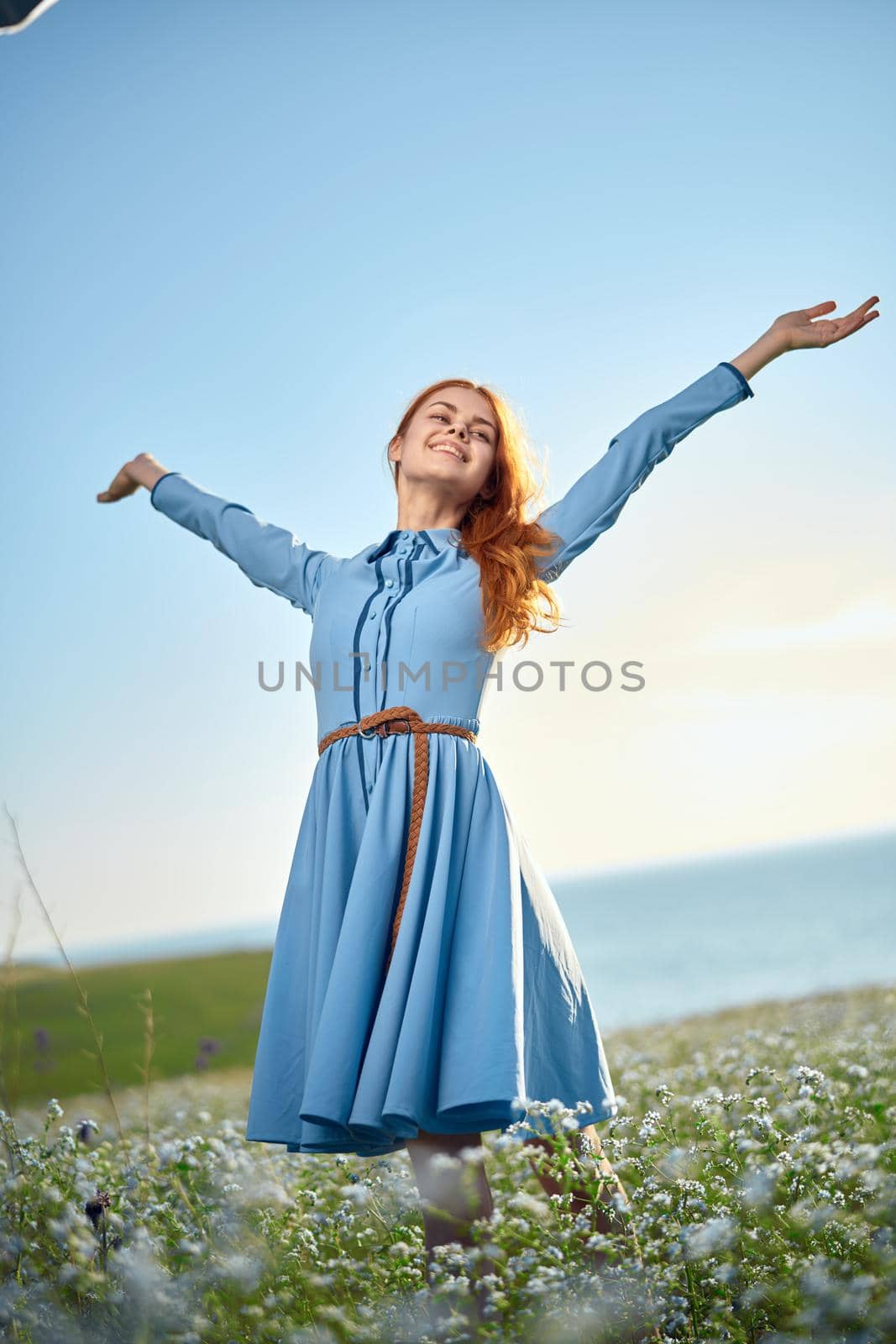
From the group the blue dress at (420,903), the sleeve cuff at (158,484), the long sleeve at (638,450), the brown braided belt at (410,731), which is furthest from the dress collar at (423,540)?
the sleeve cuff at (158,484)

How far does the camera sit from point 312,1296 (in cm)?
207

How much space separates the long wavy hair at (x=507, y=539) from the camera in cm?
247

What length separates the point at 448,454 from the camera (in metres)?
2.68

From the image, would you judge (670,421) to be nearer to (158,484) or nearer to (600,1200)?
(158,484)

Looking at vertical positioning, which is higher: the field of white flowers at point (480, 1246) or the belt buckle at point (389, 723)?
the belt buckle at point (389, 723)

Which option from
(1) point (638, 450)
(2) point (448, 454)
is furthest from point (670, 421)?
(2) point (448, 454)

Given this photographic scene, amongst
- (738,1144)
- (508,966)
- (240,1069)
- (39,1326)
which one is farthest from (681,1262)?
(240,1069)

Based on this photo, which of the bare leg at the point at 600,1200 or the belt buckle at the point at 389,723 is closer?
the bare leg at the point at 600,1200

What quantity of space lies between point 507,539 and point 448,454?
295 mm

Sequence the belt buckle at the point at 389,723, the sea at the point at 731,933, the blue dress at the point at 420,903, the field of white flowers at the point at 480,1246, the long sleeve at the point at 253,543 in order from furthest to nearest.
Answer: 1. the sea at the point at 731,933
2. the long sleeve at the point at 253,543
3. the belt buckle at the point at 389,723
4. the blue dress at the point at 420,903
5. the field of white flowers at the point at 480,1246

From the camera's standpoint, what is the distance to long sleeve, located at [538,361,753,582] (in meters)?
2.48

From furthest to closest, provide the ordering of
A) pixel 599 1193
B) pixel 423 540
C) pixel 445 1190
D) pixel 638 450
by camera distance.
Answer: pixel 423 540, pixel 638 450, pixel 445 1190, pixel 599 1193

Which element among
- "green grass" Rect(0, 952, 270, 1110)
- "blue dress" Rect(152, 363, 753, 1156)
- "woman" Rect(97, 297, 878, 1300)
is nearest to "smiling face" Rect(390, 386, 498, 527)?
"woman" Rect(97, 297, 878, 1300)

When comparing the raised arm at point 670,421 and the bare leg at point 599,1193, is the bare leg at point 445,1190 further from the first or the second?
the raised arm at point 670,421
